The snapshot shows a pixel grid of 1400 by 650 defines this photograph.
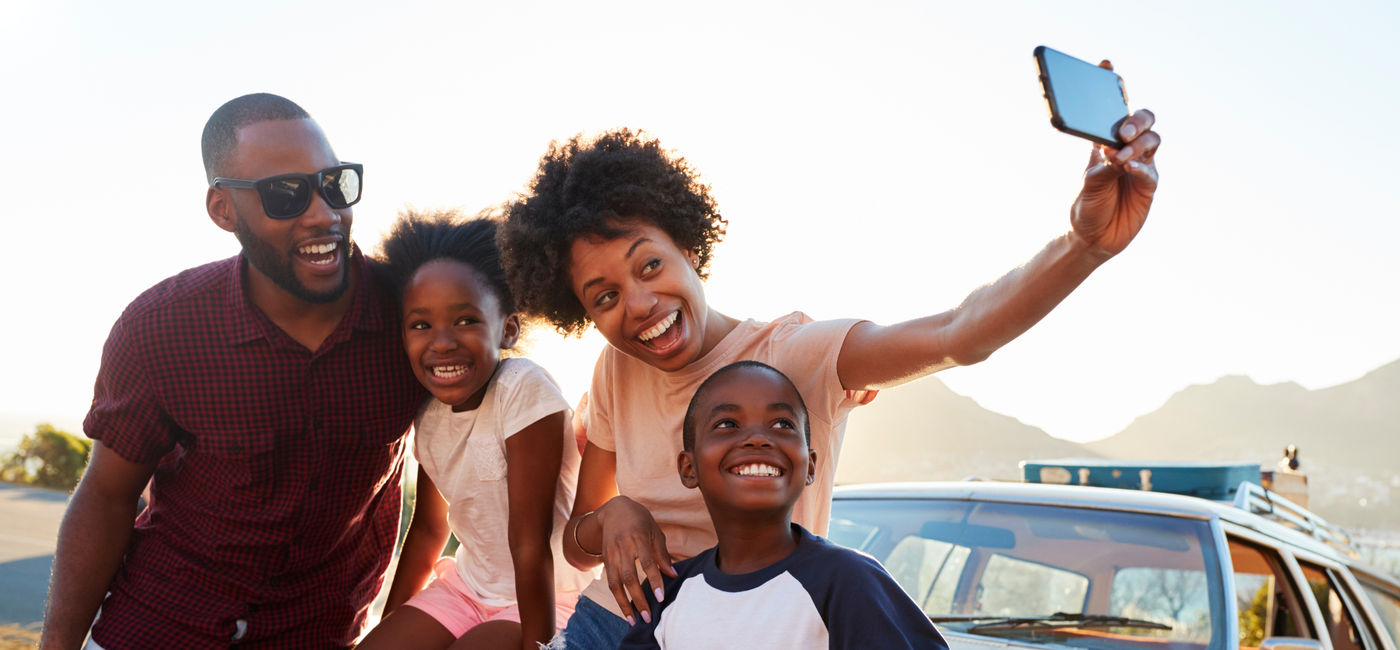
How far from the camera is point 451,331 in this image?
3012 mm

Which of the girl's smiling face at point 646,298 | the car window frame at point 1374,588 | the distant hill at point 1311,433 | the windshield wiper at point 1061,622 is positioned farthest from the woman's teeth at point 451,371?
the distant hill at point 1311,433

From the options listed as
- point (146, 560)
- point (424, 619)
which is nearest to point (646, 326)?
point (424, 619)

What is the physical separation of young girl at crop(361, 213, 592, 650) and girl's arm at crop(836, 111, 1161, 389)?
1.13 m

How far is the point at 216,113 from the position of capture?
3197mm

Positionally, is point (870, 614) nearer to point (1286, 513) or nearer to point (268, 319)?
point (268, 319)

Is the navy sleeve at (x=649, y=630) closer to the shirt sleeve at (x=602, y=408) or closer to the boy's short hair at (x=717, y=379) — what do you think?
the boy's short hair at (x=717, y=379)

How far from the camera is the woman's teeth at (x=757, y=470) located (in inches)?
89.7

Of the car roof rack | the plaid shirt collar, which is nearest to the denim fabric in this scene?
the plaid shirt collar

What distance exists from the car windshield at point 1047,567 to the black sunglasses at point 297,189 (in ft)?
7.81

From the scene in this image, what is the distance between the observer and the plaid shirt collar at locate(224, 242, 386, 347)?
3.14 m

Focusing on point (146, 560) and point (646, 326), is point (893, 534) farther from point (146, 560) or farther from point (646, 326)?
point (146, 560)

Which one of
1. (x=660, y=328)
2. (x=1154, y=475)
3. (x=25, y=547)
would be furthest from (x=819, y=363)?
(x=25, y=547)

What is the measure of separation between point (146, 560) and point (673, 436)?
188 centimetres

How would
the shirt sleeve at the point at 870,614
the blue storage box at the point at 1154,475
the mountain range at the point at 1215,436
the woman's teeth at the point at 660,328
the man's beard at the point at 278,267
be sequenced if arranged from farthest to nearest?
the mountain range at the point at 1215,436, the blue storage box at the point at 1154,475, the man's beard at the point at 278,267, the woman's teeth at the point at 660,328, the shirt sleeve at the point at 870,614
